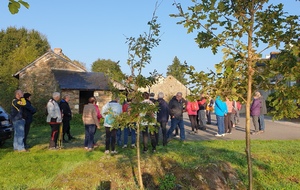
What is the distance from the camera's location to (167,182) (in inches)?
253

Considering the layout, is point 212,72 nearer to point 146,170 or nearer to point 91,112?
point 146,170

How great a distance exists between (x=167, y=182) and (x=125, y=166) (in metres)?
1.24

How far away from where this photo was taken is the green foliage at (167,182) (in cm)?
632

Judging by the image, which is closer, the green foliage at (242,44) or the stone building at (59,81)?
the green foliage at (242,44)

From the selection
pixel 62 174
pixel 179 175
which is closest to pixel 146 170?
pixel 179 175

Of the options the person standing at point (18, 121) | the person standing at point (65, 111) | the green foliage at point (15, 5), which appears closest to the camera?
the green foliage at point (15, 5)

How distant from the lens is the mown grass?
6375 millimetres

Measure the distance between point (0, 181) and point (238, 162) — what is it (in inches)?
213

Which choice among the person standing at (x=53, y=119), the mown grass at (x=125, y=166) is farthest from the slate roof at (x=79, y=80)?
the mown grass at (x=125, y=166)

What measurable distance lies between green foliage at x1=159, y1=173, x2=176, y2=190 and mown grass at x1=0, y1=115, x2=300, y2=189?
0.48 feet

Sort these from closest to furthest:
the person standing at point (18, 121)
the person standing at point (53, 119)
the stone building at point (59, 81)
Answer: the person standing at point (18, 121) < the person standing at point (53, 119) < the stone building at point (59, 81)

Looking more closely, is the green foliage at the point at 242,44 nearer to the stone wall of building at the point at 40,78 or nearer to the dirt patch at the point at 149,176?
the dirt patch at the point at 149,176

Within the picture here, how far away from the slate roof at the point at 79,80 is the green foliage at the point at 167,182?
53.2ft

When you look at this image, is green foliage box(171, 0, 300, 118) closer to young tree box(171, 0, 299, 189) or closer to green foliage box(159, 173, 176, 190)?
young tree box(171, 0, 299, 189)
